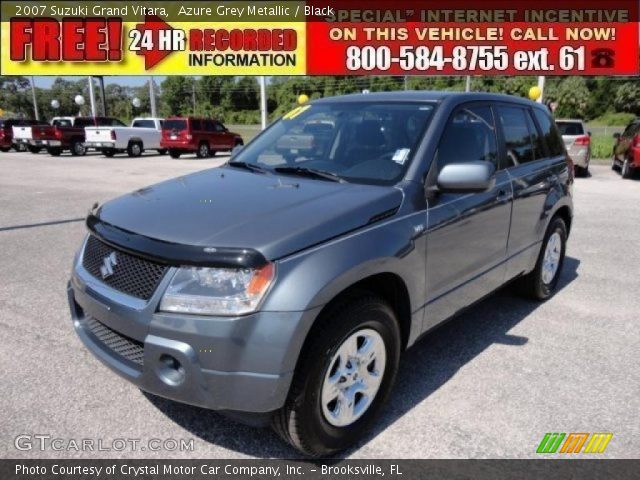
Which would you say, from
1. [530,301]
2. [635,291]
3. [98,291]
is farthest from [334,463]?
[635,291]

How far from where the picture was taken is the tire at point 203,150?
23922 millimetres

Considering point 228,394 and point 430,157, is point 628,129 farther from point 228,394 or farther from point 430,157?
point 228,394

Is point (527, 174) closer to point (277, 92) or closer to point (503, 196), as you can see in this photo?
point (503, 196)

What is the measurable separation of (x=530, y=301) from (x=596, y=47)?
2064 centimetres

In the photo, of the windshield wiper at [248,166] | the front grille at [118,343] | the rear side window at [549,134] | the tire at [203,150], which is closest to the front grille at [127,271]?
the front grille at [118,343]

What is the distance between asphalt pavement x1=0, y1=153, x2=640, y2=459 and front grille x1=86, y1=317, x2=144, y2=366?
0.54m

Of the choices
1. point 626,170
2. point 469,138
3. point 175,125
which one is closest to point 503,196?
point 469,138

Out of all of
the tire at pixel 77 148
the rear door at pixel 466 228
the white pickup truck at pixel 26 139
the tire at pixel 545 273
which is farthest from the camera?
the tire at pixel 77 148

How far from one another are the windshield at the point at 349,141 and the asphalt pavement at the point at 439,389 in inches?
55.3

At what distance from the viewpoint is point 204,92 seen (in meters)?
99.1

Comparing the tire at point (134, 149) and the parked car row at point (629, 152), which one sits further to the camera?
the tire at point (134, 149)

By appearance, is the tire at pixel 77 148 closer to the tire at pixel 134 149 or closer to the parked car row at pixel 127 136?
the parked car row at pixel 127 136

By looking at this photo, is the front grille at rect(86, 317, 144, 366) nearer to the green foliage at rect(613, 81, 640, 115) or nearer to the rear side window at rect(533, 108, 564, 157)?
the rear side window at rect(533, 108, 564, 157)

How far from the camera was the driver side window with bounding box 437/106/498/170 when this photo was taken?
3389 mm
